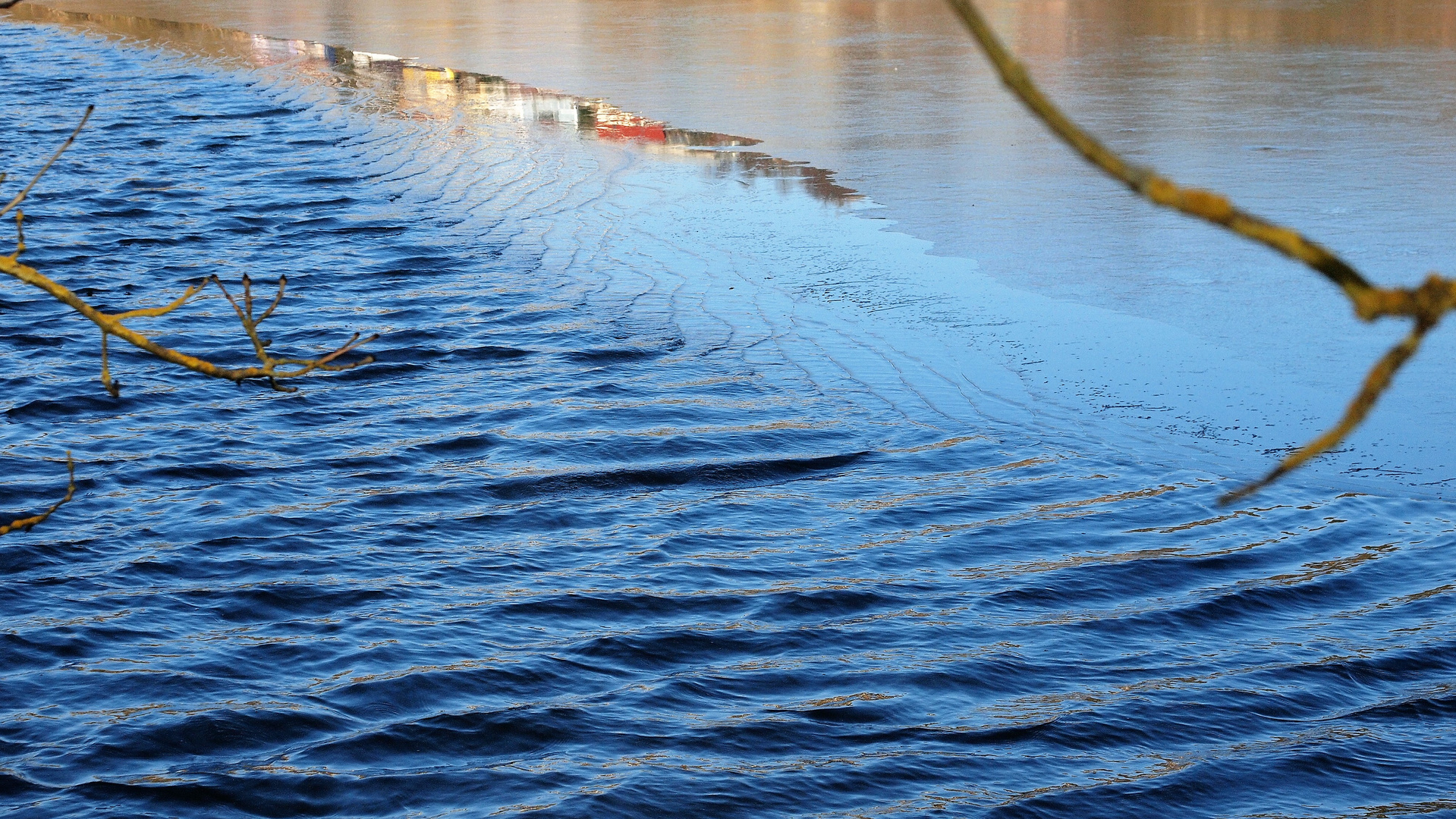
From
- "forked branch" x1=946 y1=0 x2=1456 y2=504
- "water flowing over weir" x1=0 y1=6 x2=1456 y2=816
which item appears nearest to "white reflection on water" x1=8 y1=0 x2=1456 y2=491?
"water flowing over weir" x1=0 y1=6 x2=1456 y2=816

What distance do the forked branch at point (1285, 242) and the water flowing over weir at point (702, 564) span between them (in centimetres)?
307

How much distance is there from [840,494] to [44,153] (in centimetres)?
1012

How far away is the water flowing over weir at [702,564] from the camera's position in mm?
4094

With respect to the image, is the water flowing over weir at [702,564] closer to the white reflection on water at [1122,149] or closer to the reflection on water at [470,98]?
the white reflection on water at [1122,149]

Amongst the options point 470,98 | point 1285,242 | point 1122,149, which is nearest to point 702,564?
point 1285,242

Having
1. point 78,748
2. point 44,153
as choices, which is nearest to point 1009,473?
point 78,748

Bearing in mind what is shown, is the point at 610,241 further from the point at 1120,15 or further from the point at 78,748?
the point at 1120,15

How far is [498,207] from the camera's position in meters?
10.8

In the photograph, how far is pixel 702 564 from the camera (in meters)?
5.28

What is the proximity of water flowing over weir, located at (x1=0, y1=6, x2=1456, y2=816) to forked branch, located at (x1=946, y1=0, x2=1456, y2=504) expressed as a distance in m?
3.07

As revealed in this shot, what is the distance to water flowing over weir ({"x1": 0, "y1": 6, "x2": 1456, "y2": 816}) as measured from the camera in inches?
161

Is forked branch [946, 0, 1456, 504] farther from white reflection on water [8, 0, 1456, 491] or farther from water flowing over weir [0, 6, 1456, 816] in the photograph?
white reflection on water [8, 0, 1456, 491]

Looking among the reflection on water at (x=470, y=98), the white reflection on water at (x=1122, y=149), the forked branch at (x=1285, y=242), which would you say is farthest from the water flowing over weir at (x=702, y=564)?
the forked branch at (x=1285, y=242)

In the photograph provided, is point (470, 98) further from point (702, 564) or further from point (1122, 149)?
point (702, 564)
